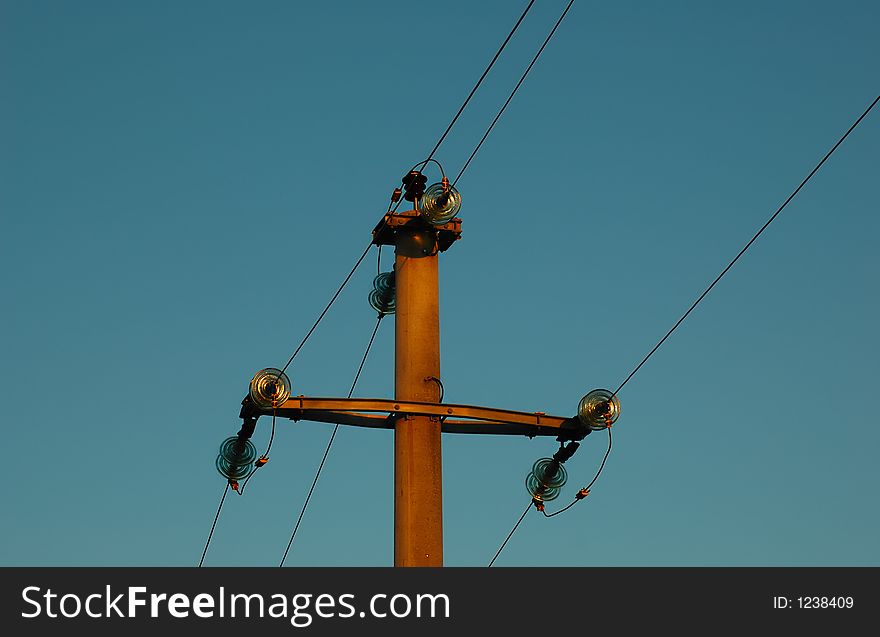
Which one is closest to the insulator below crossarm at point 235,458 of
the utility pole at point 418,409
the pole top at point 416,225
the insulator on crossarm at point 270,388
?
the utility pole at point 418,409

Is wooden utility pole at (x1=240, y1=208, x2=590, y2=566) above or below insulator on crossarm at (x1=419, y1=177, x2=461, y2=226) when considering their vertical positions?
below

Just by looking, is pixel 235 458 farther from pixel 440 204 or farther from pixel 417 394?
pixel 440 204

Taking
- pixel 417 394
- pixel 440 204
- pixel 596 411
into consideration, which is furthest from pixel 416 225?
pixel 596 411

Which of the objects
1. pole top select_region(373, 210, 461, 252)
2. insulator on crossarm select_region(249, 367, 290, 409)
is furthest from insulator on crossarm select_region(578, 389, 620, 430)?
insulator on crossarm select_region(249, 367, 290, 409)

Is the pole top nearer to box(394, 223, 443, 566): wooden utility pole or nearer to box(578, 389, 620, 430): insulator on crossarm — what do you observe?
box(394, 223, 443, 566): wooden utility pole

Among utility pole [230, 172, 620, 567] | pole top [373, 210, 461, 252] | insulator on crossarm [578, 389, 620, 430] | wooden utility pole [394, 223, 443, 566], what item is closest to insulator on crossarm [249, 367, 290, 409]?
utility pole [230, 172, 620, 567]

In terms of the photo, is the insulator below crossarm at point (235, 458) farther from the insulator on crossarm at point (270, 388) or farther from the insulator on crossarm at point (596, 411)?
the insulator on crossarm at point (596, 411)

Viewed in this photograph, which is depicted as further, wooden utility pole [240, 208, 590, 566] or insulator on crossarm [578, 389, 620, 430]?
insulator on crossarm [578, 389, 620, 430]

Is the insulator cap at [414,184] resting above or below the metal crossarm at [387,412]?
above

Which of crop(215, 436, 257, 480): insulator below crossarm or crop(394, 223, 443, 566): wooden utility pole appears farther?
crop(215, 436, 257, 480): insulator below crossarm

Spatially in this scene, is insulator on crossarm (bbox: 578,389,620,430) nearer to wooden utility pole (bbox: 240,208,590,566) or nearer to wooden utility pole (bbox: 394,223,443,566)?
wooden utility pole (bbox: 240,208,590,566)
